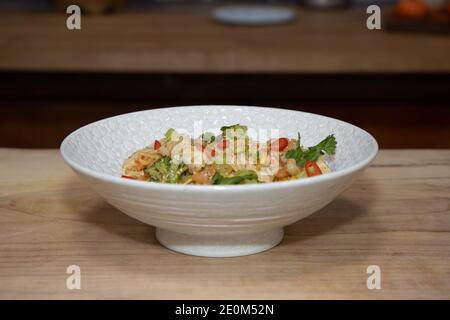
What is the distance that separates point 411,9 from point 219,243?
1.87m

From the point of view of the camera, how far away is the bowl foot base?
0.85m

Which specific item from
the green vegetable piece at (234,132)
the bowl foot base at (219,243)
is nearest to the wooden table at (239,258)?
the bowl foot base at (219,243)

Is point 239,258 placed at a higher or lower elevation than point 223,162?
lower

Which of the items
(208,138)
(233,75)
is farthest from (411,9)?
(208,138)

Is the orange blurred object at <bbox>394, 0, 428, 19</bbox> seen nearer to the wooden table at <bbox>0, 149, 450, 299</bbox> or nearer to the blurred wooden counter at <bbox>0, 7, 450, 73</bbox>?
the blurred wooden counter at <bbox>0, 7, 450, 73</bbox>

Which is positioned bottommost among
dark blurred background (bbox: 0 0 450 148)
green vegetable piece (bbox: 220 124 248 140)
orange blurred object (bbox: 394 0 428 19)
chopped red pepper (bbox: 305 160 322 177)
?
dark blurred background (bbox: 0 0 450 148)

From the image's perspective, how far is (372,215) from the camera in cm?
99

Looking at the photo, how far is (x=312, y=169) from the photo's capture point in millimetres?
902

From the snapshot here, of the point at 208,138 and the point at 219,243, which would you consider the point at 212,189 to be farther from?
the point at 208,138

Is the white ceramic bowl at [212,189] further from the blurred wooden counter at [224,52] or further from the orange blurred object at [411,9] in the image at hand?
the orange blurred object at [411,9]

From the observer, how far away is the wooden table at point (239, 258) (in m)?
0.78

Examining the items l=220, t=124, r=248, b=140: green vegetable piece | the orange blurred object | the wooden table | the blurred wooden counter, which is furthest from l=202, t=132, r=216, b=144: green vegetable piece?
the orange blurred object

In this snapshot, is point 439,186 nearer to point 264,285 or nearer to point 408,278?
point 408,278

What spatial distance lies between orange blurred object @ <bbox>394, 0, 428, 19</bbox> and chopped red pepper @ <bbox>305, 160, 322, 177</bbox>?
1.70 meters
